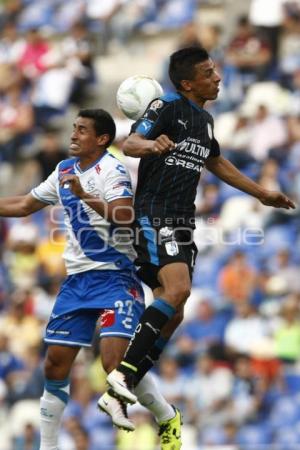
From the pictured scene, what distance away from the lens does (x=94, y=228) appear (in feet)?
31.0

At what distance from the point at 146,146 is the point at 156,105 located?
1.67 ft

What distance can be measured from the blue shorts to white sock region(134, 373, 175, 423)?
0.47 meters

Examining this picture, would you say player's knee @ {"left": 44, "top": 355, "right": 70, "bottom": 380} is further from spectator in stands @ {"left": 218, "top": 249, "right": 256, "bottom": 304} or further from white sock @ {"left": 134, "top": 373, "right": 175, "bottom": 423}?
spectator in stands @ {"left": 218, "top": 249, "right": 256, "bottom": 304}

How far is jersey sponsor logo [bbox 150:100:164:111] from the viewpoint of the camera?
355 inches

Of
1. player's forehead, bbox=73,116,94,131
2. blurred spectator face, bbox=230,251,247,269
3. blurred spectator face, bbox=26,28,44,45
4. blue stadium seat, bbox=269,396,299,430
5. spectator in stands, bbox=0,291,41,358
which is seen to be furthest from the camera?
blurred spectator face, bbox=26,28,44,45

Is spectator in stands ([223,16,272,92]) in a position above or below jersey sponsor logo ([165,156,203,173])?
above

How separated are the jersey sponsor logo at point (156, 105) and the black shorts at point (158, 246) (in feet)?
2.36

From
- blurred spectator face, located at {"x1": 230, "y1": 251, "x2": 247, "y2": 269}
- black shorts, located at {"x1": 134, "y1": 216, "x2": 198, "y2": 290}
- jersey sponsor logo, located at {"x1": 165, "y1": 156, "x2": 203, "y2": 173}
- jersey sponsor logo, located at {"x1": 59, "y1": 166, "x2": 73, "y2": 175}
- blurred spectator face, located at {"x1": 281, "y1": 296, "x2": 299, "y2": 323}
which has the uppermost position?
jersey sponsor logo, located at {"x1": 165, "y1": 156, "x2": 203, "y2": 173}

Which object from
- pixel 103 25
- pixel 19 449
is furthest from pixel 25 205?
pixel 103 25

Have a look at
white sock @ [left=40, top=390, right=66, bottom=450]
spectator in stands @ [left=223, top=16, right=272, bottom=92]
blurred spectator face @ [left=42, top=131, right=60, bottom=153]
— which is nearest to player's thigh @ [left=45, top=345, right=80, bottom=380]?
white sock @ [left=40, top=390, right=66, bottom=450]

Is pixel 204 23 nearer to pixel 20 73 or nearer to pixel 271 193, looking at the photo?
pixel 20 73

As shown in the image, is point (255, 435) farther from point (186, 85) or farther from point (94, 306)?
point (186, 85)

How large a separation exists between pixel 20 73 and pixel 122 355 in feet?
40.5

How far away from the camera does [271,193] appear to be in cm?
978
